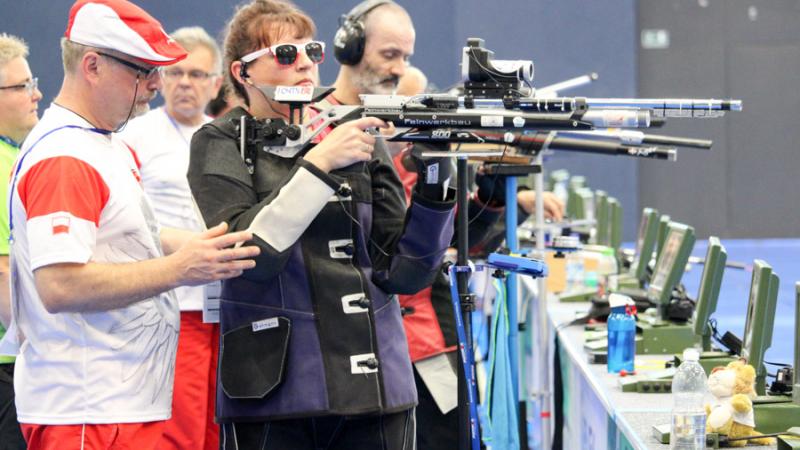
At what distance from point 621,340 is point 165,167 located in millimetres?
1668

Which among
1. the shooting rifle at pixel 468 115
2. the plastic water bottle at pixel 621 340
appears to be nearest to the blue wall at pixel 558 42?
the plastic water bottle at pixel 621 340

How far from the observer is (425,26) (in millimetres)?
12961

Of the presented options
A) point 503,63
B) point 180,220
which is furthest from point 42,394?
point 180,220

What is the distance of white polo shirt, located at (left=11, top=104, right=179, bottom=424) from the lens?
218 centimetres

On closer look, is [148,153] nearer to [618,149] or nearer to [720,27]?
[618,149]

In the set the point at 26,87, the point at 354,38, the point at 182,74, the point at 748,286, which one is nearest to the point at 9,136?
the point at 26,87

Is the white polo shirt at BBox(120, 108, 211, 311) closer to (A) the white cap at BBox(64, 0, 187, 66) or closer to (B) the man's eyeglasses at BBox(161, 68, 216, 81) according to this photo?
(B) the man's eyeglasses at BBox(161, 68, 216, 81)

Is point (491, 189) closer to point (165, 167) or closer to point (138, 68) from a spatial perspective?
point (165, 167)

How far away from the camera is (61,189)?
2.18 metres

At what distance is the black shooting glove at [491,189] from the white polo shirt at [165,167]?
964mm

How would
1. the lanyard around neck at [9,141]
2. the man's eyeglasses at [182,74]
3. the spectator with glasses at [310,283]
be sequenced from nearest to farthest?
the spectator with glasses at [310,283], the lanyard around neck at [9,141], the man's eyeglasses at [182,74]

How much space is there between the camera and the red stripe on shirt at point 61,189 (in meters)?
2.18

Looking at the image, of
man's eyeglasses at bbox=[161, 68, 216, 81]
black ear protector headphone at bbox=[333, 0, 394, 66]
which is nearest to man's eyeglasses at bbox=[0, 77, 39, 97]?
man's eyeglasses at bbox=[161, 68, 216, 81]

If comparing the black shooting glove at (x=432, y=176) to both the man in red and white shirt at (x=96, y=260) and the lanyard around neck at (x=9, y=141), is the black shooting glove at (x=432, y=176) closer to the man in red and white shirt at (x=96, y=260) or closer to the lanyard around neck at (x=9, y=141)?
the man in red and white shirt at (x=96, y=260)
